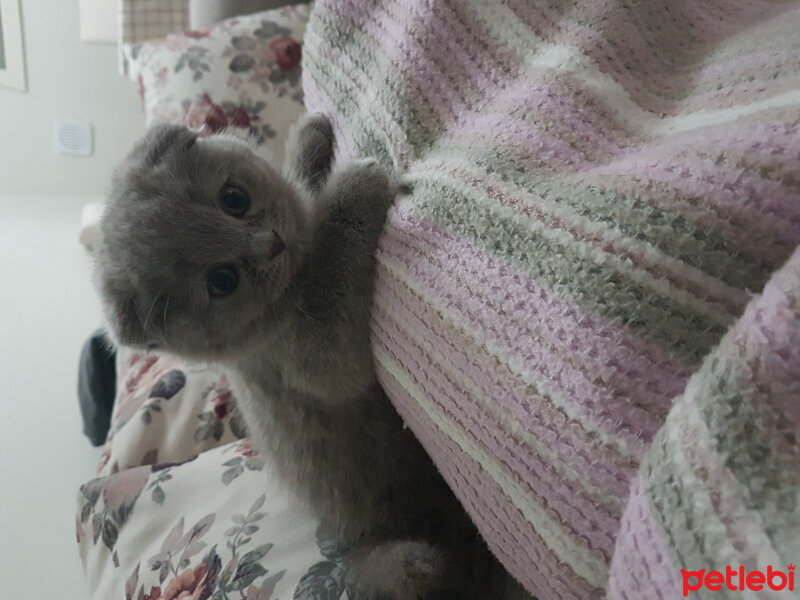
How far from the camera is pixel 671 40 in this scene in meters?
0.56

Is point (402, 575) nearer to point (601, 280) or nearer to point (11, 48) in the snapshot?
point (601, 280)

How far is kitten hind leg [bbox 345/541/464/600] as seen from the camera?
56 centimetres

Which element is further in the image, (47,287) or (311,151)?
(47,287)

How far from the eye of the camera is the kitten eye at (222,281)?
63 cm

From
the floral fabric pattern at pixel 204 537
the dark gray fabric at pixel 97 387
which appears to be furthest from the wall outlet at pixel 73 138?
the floral fabric pattern at pixel 204 537

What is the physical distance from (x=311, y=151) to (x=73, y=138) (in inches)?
75.0

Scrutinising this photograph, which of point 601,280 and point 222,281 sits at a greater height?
point 601,280

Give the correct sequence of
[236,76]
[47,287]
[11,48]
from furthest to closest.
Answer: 1. [11,48]
2. [47,287]
3. [236,76]

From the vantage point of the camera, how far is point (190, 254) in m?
0.61

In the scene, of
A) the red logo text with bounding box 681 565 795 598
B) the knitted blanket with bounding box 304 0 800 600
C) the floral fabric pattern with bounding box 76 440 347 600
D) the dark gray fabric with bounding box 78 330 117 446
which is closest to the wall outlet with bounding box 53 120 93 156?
the dark gray fabric with bounding box 78 330 117 446

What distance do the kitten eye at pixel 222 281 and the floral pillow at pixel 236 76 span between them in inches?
21.4

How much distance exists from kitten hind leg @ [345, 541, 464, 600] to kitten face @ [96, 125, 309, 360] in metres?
0.25

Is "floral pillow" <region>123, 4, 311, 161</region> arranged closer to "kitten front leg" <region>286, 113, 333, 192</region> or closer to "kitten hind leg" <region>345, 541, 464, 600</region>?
"kitten front leg" <region>286, 113, 333, 192</region>

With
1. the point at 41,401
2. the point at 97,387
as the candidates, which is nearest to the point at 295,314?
the point at 97,387
